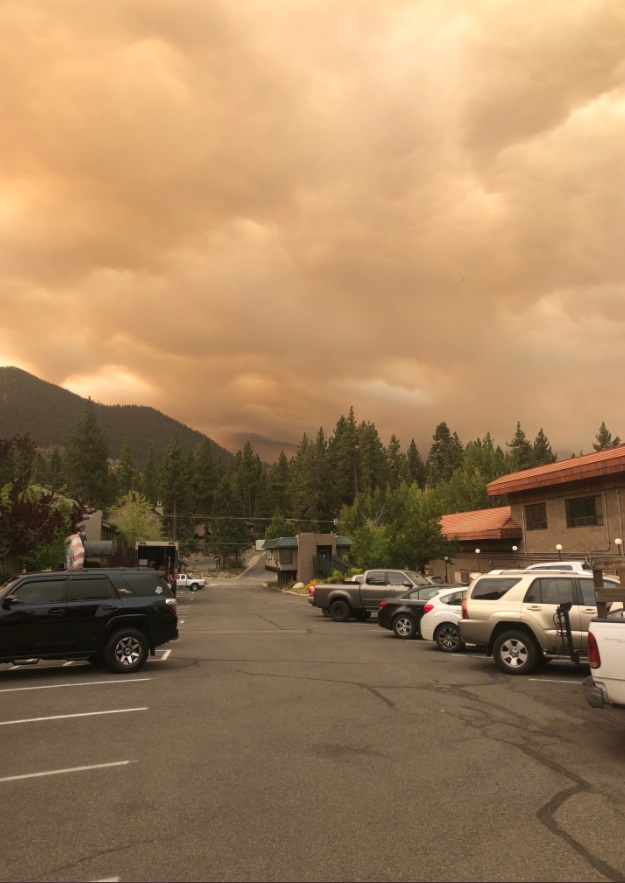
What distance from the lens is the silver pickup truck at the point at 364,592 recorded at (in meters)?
24.1

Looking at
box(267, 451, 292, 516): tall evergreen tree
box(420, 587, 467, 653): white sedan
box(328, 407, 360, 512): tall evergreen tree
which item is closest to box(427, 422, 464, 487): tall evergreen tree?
box(328, 407, 360, 512): tall evergreen tree

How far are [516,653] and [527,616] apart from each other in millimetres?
771

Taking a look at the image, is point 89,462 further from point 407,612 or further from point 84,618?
point 84,618

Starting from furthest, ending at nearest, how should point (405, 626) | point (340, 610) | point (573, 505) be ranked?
1. point (573, 505)
2. point (340, 610)
3. point (405, 626)

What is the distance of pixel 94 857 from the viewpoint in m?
4.76

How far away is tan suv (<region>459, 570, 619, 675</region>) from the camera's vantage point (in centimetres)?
1225

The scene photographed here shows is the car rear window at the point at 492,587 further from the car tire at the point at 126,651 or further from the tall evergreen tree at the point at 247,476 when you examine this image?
the tall evergreen tree at the point at 247,476

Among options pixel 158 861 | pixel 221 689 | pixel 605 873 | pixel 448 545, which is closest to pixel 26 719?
pixel 221 689

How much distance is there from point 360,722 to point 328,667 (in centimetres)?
483

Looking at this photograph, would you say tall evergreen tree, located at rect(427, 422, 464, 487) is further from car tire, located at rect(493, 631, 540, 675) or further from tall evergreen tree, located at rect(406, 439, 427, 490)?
car tire, located at rect(493, 631, 540, 675)

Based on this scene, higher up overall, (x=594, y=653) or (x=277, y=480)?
(x=277, y=480)

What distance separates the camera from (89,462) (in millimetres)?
111562

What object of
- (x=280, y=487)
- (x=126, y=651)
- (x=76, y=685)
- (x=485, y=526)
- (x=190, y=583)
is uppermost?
(x=280, y=487)

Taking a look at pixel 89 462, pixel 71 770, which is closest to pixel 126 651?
pixel 71 770
